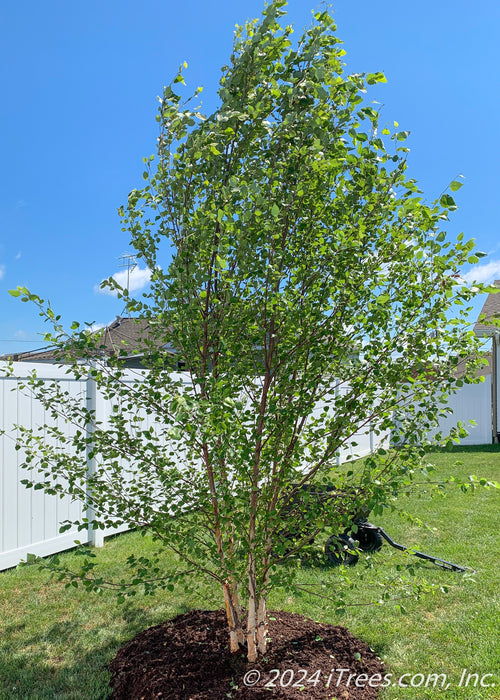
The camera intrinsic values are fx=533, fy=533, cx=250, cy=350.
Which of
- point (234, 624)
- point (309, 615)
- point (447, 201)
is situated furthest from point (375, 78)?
point (309, 615)

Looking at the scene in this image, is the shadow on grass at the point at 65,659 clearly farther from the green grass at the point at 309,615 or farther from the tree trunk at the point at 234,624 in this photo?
the tree trunk at the point at 234,624

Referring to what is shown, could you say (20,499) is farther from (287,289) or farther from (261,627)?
(287,289)

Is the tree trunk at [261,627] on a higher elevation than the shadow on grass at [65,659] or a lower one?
higher

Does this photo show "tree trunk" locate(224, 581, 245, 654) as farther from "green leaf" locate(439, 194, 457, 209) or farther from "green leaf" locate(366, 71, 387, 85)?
"green leaf" locate(366, 71, 387, 85)

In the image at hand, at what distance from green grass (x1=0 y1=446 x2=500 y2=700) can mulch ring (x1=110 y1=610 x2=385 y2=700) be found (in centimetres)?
15

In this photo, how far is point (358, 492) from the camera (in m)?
2.70

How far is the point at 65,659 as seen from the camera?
140 inches

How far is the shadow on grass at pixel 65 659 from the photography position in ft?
10.4

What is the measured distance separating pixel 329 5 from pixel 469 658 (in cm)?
382

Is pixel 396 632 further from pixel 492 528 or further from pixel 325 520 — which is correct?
pixel 492 528

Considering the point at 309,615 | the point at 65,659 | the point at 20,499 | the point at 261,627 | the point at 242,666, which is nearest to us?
the point at 242,666

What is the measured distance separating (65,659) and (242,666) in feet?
4.35

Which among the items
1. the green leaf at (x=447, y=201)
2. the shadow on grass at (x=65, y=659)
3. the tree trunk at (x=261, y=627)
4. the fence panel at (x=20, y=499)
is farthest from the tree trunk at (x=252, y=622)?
the fence panel at (x=20, y=499)

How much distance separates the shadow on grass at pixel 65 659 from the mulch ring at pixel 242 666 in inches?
6.5
